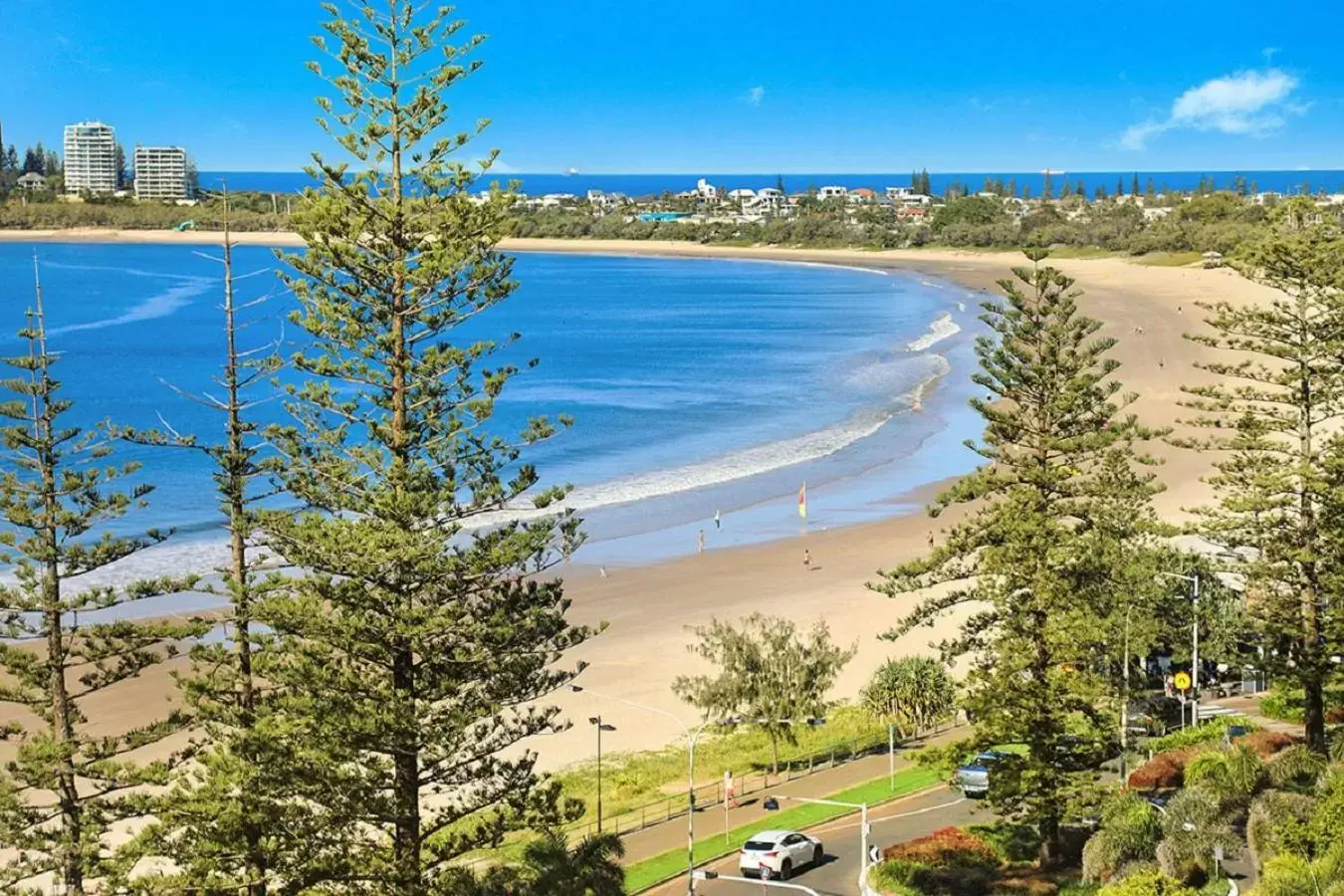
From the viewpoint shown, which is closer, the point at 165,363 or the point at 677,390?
the point at 677,390

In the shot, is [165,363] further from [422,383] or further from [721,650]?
[422,383]

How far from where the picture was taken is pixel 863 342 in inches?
3964

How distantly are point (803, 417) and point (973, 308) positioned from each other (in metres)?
53.3

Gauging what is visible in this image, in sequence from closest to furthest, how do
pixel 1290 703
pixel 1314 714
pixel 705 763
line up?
1. pixel 1314 714
2. pixel 1290 703
3. pixel 705 763

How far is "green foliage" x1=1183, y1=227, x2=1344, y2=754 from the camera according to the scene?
24.6 metres

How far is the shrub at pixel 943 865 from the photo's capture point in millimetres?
21281

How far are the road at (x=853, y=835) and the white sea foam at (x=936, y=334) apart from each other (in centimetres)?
7070

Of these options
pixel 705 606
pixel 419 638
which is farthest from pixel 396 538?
pixel 705 606

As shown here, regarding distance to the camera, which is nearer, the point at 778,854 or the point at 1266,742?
the point at 778,854

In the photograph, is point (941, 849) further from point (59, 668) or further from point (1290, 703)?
point (59, 668)

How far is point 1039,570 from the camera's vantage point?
2162 centimetres

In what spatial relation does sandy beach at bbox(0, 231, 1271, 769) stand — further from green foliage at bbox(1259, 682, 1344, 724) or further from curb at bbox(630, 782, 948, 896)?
green foliage at bbox(1259, 682, 1344, 724)

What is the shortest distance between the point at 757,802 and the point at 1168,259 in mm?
130251

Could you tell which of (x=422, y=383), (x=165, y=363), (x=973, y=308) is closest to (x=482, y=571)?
(x=422, y=383)
